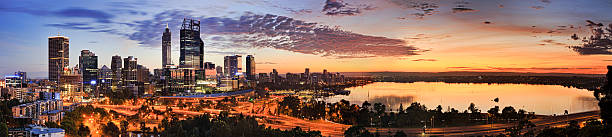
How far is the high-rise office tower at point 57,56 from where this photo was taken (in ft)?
241

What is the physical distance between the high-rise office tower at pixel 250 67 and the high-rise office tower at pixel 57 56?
38685 millimetres

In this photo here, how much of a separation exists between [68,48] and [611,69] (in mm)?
86791

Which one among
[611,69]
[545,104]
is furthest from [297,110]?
[545,104]

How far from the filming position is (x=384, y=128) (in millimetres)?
20859

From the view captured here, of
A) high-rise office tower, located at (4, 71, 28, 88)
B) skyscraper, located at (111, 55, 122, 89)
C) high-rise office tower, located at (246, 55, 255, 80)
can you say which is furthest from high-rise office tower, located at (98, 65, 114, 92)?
high-rise office tower, located at (246, 55, 255, 80)

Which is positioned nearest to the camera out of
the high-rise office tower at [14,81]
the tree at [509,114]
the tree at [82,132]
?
the tree at [82,132]

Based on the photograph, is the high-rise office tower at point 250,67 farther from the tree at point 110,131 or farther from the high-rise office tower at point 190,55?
the tree at point 110,131

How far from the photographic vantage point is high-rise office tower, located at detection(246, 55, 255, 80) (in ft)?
308

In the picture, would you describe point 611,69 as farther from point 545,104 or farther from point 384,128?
point 545,104

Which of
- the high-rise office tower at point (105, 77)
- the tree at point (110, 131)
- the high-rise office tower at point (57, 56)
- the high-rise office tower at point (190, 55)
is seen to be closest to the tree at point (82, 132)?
the tree at point (110, 131)

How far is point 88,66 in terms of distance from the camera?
79.0m

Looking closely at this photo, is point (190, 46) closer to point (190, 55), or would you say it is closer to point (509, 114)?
point (190, 55)

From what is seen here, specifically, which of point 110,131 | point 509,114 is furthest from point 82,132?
point 509,114

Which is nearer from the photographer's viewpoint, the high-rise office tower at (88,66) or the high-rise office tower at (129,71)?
the high-rise office tower at (129,71)
